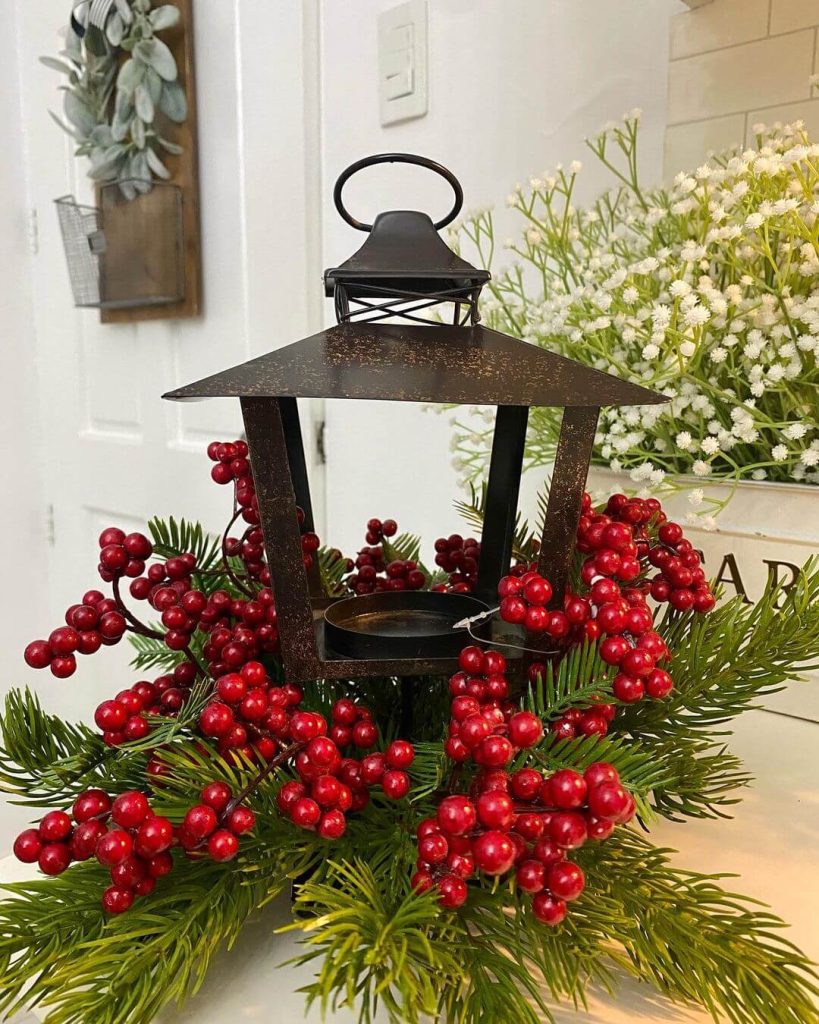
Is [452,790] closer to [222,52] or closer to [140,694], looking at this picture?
[140,694]

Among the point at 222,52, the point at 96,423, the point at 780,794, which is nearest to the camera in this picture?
the point at 780,794

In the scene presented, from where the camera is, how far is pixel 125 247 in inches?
62.1

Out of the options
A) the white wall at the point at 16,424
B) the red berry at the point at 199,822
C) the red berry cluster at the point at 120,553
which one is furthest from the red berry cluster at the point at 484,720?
the white wall at the point at 16,424

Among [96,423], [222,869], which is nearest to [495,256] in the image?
[222,869]

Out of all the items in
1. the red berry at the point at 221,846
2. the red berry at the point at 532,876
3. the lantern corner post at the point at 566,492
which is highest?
the lantern corner post at the point at 566,492

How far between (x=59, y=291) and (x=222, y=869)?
5.93 ft

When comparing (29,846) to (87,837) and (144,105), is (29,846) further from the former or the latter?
(144,105)

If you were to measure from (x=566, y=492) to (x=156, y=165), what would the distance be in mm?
1347

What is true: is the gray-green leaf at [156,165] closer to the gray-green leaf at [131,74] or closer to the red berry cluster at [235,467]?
the gray-green leaf at [131,74]

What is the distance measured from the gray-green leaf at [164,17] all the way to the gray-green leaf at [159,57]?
24mm

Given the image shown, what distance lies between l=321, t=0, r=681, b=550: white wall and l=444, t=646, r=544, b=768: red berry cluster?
0.74m

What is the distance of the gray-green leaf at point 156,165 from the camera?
4.91 ft

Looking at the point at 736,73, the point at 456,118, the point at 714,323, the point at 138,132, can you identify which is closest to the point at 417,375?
the point at 714,323

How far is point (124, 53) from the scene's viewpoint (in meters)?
1.55
